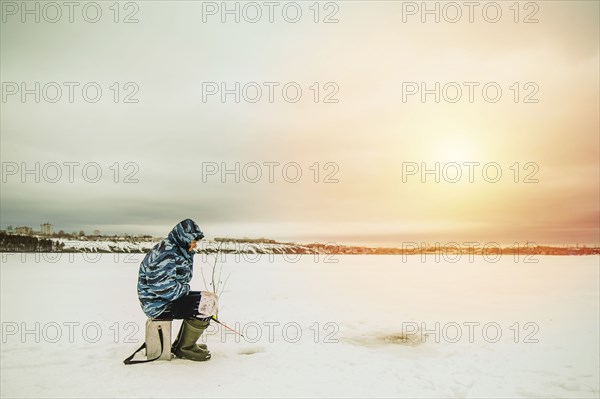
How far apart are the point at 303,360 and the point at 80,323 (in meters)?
4.64

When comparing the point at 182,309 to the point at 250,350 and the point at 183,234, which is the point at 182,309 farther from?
the point at 250,350

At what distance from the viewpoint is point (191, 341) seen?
6.12 metres

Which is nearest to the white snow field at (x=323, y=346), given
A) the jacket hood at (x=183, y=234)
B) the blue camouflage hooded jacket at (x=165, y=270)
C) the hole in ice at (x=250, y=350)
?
the hole in ice at (x=250, y=350)

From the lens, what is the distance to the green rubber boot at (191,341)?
606 cm

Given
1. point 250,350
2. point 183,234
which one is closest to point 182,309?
point 183,234

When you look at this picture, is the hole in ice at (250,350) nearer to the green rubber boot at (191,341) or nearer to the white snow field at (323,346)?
the white snow field at (323,346)

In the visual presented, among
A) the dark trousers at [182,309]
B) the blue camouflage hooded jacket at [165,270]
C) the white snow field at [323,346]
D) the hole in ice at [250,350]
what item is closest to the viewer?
the white snow field at [323,346]

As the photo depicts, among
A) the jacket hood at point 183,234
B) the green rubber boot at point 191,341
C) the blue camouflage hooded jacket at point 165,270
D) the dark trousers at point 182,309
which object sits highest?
the jacket hood at point 183,234

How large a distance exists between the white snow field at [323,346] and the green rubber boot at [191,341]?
4.5 inches

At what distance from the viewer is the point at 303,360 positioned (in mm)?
6281

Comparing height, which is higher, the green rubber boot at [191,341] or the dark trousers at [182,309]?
the dark trousers at [182,309]

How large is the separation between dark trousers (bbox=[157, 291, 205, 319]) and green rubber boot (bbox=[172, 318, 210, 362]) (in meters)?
0.13

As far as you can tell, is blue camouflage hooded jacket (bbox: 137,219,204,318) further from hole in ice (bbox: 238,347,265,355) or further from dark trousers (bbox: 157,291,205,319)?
hole in ice (bbox: 238,347,265,355)

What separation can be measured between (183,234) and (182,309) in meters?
1.02
